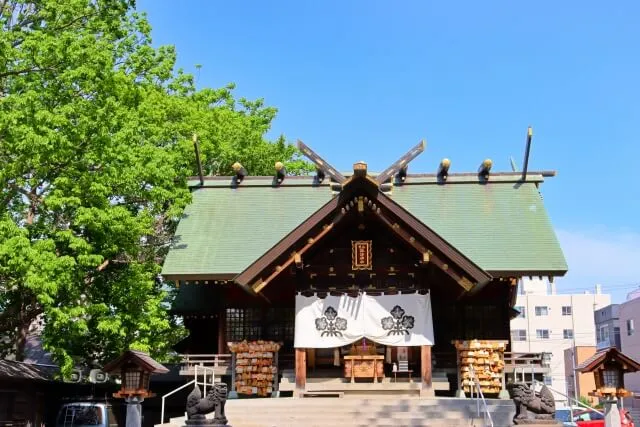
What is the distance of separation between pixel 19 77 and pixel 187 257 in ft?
22.4

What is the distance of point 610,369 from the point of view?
1388cm

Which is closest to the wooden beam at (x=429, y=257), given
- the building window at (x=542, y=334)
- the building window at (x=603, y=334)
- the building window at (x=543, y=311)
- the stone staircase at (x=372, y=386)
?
the stone staircase at (x=372, y=386)

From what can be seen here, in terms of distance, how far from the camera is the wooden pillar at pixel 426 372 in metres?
16.5

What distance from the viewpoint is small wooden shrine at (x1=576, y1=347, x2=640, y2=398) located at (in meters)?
13.7

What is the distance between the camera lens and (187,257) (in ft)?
66.1

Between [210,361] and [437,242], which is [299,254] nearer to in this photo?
[437,242]

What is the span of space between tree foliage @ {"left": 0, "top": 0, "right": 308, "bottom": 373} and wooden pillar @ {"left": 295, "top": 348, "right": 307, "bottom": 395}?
3.95m

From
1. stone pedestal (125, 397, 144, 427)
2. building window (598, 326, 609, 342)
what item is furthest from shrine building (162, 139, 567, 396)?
building window (598, 326, 609, 342)

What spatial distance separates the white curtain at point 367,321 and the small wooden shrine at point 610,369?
4314 mm

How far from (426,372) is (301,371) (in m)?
3.12

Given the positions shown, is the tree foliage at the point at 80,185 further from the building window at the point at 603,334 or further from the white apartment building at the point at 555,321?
the white apartment building at the point at 555,321

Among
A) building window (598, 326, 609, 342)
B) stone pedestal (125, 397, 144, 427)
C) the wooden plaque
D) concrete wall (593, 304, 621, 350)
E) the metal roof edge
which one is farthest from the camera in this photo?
building window (598, 326, 609, 342)

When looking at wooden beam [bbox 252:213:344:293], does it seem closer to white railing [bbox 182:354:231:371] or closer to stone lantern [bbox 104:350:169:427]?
white railing [bbox 182:354:231:371]

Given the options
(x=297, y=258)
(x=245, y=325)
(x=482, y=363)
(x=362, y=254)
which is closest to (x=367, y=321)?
Answer: (x=362, y=254)
